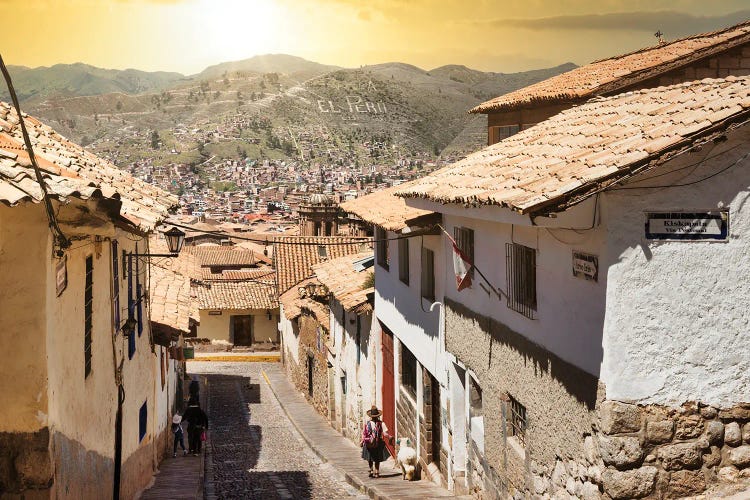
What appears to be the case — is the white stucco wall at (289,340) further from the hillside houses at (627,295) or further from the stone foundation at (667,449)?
the stone foundation at (667,449)

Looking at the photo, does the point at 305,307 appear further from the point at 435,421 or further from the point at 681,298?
the point at 681,298

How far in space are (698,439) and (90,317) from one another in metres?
6.51

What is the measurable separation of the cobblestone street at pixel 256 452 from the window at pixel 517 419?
645 cm

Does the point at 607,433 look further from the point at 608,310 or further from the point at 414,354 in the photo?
the point at 414,354

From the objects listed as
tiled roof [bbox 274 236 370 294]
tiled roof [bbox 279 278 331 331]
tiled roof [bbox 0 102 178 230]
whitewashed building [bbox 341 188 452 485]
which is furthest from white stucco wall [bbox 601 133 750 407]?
tiled roof [bbox 274 236 370 294]

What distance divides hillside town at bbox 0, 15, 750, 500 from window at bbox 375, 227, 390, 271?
0.37 ft

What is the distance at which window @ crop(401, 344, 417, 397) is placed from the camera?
1709 centimetres

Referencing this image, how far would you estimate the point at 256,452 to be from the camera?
22.9 metres

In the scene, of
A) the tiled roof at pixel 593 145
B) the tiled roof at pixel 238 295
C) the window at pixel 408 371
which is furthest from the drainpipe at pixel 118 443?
the tiled roof at pixel 238 295

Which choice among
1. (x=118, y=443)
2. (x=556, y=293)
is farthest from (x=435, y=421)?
(x=556, y=293)

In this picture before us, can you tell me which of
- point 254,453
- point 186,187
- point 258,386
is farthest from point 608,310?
point 186,187

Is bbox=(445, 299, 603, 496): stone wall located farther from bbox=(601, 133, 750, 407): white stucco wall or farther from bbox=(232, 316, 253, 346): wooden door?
bbox=(232, 316, 253, 346): wooden door

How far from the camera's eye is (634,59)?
1777cm

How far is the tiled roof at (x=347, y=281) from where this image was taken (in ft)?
68.9
